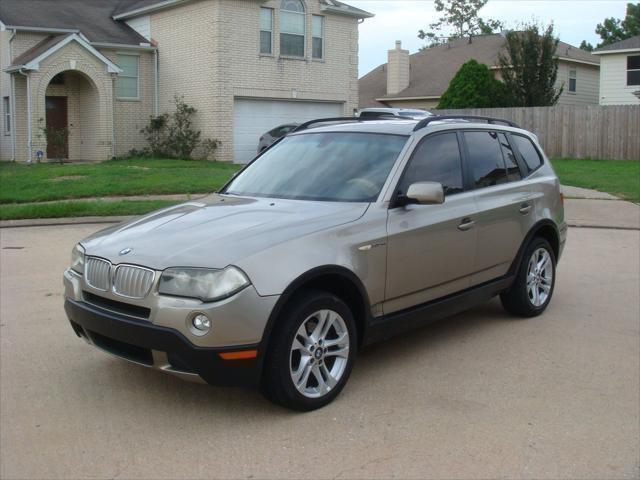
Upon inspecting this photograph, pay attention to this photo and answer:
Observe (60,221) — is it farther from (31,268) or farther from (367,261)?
(367,261)

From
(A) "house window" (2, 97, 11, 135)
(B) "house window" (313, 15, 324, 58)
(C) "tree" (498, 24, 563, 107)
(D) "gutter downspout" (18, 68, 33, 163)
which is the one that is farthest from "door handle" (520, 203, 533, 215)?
(C) "tree" (498, 24, 563, 107)

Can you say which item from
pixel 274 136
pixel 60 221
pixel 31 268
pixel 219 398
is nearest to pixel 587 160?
pixel 274 136

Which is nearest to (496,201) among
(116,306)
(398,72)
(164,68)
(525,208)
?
(525,208)

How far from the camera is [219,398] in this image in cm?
498

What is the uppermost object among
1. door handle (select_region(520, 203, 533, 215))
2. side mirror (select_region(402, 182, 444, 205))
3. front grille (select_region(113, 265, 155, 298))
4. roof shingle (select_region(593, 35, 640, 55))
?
roof shingle (select_region(593, 35, 640, 55))

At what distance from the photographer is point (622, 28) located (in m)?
72.4

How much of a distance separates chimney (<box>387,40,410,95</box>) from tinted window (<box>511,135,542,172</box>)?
1437 inches

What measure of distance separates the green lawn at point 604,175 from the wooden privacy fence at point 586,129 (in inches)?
45.5

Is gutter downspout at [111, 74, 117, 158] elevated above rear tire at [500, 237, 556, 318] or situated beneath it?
elevated above

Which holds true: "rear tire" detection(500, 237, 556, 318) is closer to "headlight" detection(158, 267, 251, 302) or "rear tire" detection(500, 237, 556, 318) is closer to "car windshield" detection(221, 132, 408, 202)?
"car windshield" detection(221, 132, 408, 202)

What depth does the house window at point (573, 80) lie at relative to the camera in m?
41.7

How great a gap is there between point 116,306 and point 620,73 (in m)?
37.3

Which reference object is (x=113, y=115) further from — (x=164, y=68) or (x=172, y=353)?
(x=172, y=353)

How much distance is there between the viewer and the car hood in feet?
14.8
